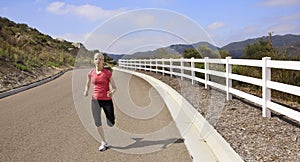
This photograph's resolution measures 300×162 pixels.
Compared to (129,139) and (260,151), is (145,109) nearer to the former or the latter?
(129,139)

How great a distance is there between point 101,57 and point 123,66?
3726cm

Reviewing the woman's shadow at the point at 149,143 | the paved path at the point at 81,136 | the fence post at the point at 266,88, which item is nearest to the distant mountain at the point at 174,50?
the paved path at the point at 81,136

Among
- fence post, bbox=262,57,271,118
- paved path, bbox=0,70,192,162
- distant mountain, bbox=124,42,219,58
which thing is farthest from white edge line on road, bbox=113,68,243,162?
distant mountain, bbox=124,42,219,58

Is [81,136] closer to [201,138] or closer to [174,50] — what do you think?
[201,138]

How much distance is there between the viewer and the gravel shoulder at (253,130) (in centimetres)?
517

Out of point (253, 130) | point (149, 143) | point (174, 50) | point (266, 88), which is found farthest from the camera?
point (174, 50)

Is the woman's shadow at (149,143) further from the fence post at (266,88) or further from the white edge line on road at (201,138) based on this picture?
the fence post at (266,88)

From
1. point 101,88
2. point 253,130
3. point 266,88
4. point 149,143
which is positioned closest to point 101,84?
point 101,88

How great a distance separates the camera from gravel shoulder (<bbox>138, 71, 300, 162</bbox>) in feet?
17.0

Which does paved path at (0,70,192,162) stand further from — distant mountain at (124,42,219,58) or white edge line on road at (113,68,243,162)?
distant mountain at (124,42,219,58)

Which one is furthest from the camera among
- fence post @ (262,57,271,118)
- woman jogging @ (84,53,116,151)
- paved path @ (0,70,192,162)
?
fence post @ (262,57,271,118)

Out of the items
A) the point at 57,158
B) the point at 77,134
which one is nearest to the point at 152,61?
the point at 77,134

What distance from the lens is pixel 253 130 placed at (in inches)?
261

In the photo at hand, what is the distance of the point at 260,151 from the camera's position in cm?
527
